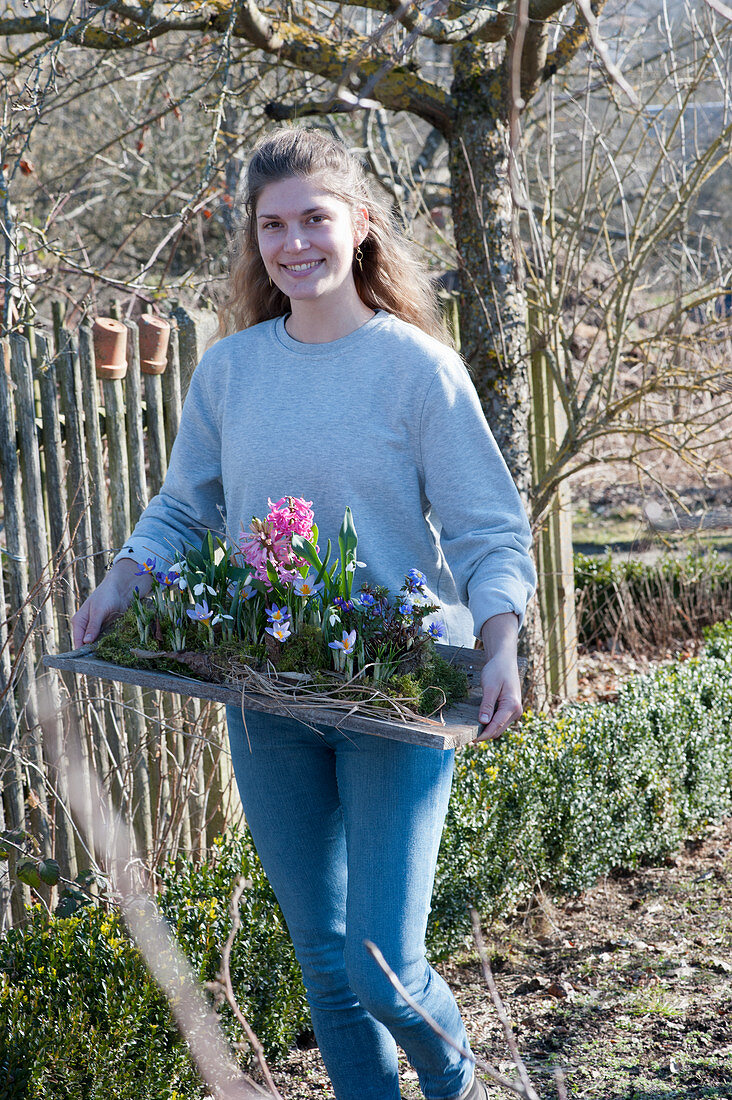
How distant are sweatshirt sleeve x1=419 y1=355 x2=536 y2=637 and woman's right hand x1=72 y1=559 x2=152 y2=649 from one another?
0.65 m

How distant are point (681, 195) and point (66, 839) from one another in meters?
3.11

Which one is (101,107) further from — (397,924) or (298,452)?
(397,924)

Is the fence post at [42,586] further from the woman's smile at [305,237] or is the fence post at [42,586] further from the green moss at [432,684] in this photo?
the green moss at [432,684]

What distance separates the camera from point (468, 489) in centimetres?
180

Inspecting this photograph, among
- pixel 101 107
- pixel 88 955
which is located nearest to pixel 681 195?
pixel 88 955

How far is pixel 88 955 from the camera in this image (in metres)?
2.35

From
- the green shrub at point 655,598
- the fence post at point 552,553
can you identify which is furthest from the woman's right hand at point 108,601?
the green shrub at point 655,598

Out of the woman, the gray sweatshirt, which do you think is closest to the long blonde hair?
the woman

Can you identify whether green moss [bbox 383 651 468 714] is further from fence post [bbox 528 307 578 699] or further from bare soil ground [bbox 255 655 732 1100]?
fence post [bbox 528 307 578 699]

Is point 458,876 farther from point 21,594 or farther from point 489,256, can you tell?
point 489,256

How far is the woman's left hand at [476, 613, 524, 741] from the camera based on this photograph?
163cm

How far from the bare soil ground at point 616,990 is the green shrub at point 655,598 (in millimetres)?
2221

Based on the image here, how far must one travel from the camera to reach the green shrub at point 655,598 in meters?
5.90

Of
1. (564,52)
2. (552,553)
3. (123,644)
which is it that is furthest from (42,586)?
(552,553)
